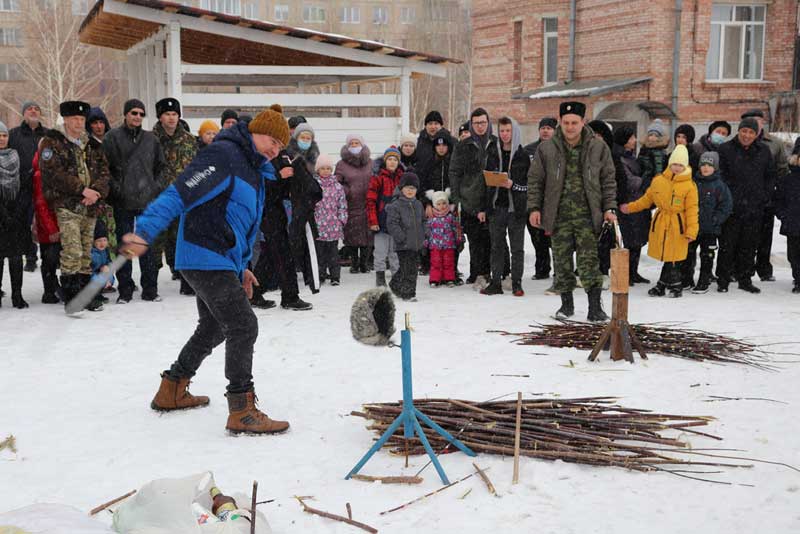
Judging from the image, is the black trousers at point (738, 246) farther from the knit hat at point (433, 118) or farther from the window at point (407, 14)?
the window at point (407, 14)

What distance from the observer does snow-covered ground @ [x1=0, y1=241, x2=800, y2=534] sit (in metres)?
3.83

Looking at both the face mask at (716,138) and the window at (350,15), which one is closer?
the face mask at (716,138)

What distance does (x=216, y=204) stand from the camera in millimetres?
4703

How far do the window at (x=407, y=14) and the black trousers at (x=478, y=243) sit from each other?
56.0m

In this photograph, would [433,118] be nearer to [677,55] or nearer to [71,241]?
[71,241]

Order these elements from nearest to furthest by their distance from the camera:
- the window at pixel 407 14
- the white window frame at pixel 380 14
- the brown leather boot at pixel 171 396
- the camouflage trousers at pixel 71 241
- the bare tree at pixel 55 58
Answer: the brown leather boot at pixel 171 396 < the camouflage trousers at pixel 71 241 < the bare tree at pixel 55 58 < the white window frame at pixel 380 14 < the window at pixel 407 14

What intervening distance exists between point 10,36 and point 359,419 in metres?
58.5

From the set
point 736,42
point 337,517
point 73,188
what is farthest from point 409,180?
point 736,42

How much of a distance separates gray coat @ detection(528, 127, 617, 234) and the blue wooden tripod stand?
3913mm

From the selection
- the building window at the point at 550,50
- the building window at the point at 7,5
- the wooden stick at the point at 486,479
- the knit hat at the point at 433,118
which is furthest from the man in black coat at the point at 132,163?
the building window at the point at 7,5

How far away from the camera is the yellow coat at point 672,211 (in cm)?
909

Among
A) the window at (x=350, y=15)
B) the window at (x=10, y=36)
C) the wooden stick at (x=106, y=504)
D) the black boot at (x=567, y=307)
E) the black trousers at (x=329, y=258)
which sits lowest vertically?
the wooden stick at (x=106, y=504)

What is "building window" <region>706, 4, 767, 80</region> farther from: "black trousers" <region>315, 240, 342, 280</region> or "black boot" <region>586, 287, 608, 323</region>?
"black boot" <region>586, 287, 608, 323</region>

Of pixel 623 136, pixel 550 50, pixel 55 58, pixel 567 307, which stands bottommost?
pixel 567 307
